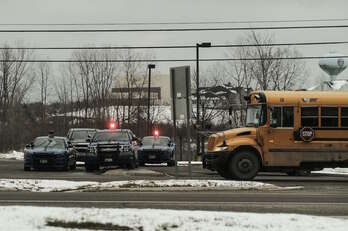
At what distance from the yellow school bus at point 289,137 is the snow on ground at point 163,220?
35.0 feet

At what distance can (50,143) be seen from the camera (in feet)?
91.5

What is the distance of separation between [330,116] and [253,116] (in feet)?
8.38

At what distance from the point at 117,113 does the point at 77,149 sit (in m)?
27.1

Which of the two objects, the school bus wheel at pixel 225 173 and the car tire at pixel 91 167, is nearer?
the school bus wheel at pixel 225 173

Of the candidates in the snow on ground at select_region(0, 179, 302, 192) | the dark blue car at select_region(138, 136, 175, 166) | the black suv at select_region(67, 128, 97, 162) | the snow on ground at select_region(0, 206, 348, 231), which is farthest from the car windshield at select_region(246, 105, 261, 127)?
the black suv at select_region(67, 128, 97, 162)

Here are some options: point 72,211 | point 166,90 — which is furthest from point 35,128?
point 166,90

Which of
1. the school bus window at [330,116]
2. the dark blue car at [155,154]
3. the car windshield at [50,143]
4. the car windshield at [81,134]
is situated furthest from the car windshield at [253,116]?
the car windshield at [81,134]

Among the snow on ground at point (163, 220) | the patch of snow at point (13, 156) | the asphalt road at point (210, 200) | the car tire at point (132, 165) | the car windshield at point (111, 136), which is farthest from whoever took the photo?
the patch of snow at point (13, 156)

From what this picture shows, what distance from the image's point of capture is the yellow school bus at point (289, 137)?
21.1 meters

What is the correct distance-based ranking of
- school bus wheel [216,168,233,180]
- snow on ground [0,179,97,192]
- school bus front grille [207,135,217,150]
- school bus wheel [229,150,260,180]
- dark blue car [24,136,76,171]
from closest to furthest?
snow on ground [0,179,97,192], school bus wheel [229,150,260,180], school bus wheel [216,168,233,180], school bus front grille [207,135,217,150], dark blue car [24,136,76,171]

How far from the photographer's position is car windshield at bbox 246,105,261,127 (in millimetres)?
21500

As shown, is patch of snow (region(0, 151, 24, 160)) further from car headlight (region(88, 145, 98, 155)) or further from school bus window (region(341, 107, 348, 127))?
school bus window (region(341, 107, 348, 127))

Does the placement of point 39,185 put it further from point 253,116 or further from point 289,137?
point 289,137

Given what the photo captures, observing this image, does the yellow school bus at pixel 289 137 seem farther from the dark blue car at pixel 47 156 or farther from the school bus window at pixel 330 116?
the dark blue car at pixel 47 156
